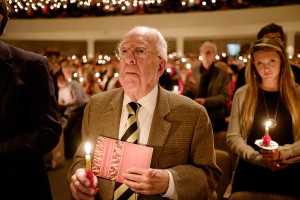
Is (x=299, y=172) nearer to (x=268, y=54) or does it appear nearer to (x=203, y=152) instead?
(x=268, y=54)

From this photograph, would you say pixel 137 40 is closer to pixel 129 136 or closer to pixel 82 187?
pixel 129 136

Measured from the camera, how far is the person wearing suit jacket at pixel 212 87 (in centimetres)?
449

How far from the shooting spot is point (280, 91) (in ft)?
8.32

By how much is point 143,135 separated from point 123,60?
33 cm

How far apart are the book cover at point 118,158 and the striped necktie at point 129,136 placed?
3.6 inches

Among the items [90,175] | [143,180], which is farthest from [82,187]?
[143,180]

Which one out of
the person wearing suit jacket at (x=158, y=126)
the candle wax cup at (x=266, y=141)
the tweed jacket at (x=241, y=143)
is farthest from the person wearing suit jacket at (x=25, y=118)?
the tweed jacket at (x=241, y=143)

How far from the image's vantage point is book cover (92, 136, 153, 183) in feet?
5.25

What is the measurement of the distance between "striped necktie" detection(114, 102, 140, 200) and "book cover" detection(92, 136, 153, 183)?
93mm

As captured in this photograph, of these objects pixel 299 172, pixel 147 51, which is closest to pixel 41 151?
pixel 147 51

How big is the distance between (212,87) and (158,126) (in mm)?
2911

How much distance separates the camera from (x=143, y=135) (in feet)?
5.77

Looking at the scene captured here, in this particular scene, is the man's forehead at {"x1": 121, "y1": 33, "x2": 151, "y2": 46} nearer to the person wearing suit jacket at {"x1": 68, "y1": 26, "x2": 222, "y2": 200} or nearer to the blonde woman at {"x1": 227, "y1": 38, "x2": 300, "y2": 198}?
the person wearing suit jacket at {"x1": 68, "y1": 26, "x2": 222, "y2": 200}

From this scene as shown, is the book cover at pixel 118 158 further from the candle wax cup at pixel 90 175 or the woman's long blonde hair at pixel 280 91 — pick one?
the woman's long blonde hair at pixel 280 91
